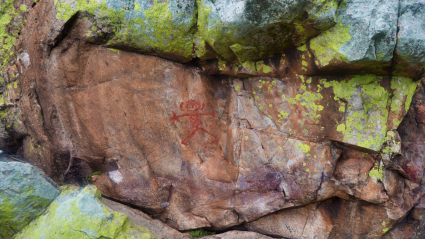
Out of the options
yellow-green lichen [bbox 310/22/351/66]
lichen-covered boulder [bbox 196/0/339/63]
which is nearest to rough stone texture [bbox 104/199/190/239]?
lichen-covered boulder [bbox 196/0/339/63]

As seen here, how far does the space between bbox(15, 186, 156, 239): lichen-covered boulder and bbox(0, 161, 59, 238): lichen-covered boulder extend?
0.41 ft

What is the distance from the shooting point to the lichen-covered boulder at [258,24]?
10.8ft

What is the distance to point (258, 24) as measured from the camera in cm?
345

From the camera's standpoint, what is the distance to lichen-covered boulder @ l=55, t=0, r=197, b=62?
3.81 meters

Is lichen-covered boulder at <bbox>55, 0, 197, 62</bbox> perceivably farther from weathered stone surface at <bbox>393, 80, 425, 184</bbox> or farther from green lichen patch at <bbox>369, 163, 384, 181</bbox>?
weathered stone surface at <bbox>393, 80, 425, 184</bbox>

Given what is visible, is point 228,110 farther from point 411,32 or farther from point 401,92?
point 411,32

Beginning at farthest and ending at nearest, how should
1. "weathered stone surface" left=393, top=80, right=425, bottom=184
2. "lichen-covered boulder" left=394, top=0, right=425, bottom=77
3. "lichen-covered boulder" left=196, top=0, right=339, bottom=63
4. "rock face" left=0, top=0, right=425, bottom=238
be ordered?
1. "weathered stone surface" left=393, top=80, right=425, bottom=184
2. "rock face" left=0, top=0, right=425, bottom=238
3. "lichen-covered boulder" left=196, top=0, right=339, bottom=63
4. "lichen-covered boulder" left=394, top=0, right=425, bottom=77

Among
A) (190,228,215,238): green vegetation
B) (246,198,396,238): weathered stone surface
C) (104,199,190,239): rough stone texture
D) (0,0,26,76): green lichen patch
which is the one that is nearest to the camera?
(246,198,396,238): weathered stone surface

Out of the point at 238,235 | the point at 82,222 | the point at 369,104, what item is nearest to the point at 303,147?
the point at 369,104

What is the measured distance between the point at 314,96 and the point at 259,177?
162 centimetres

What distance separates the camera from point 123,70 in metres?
4.24

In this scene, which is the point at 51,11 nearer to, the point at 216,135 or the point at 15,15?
the point at 15,15

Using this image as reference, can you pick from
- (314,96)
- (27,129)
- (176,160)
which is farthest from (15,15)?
(314,96)

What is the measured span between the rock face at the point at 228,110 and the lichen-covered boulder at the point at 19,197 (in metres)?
0.18
